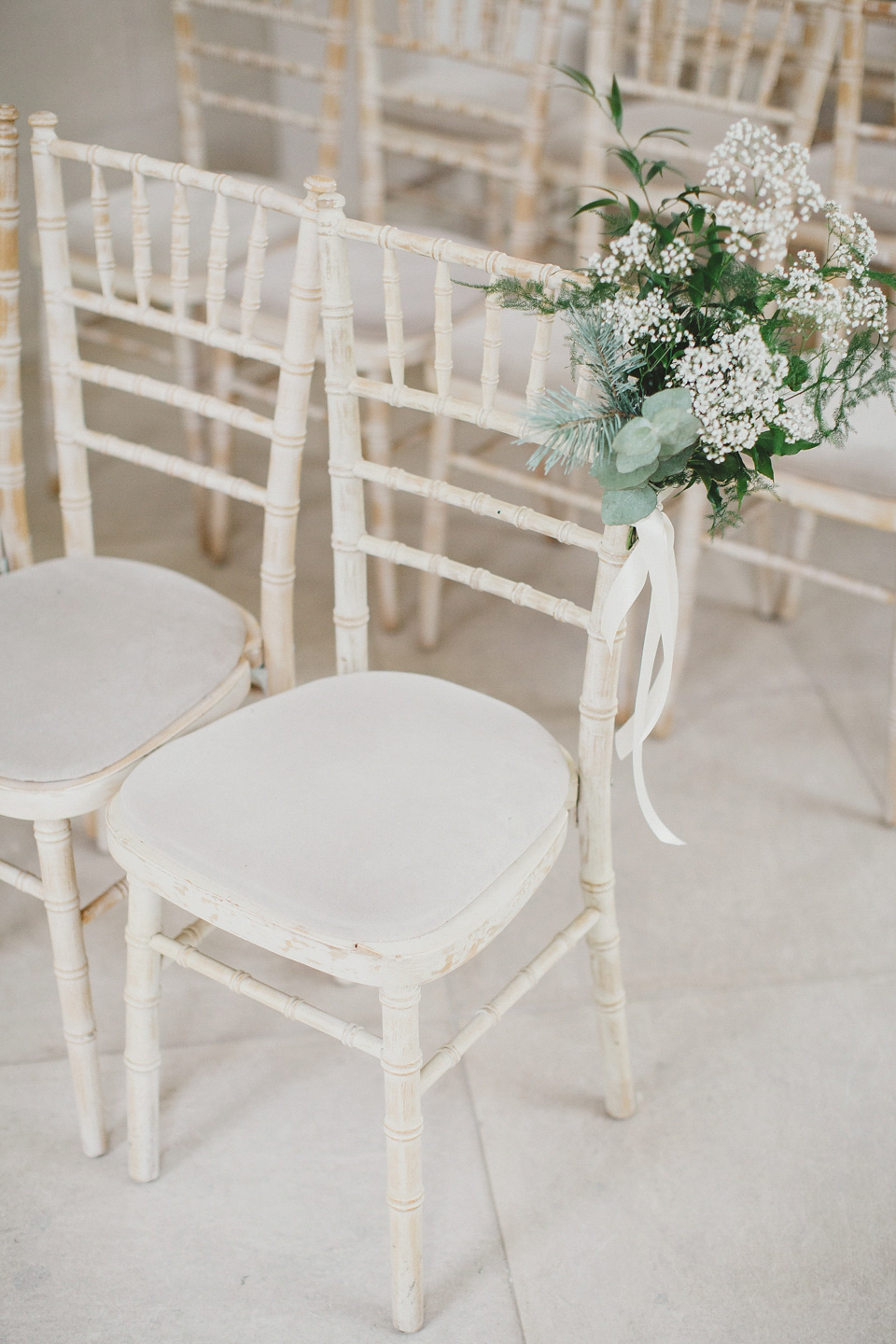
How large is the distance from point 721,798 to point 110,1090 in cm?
103

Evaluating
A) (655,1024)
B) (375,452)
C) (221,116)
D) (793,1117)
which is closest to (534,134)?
(375,452)

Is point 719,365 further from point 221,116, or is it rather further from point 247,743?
point 221,116

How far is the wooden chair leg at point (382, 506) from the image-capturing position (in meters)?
2.02

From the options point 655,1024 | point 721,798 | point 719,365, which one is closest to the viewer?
point 719,365

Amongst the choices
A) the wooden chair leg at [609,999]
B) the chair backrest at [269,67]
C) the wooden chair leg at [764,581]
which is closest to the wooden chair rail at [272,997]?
the wooden chair leg at [609,999]

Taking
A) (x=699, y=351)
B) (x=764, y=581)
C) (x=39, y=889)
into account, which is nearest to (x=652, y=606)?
(x=699, y=351)

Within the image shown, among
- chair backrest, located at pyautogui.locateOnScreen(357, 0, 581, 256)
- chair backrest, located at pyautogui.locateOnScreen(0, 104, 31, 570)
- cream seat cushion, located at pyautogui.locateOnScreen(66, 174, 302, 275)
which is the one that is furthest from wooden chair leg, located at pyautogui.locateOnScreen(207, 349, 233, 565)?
chair backrest, located at pyautogui.locateOnScreen(0, 104, 31, 570)

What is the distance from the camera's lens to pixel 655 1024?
5.17 ft

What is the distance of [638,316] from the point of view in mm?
999

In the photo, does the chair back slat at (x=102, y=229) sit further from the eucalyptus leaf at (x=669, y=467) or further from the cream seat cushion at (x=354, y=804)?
the eucalyptus leaf at (x=669, y=467)

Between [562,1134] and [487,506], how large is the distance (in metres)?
0.76

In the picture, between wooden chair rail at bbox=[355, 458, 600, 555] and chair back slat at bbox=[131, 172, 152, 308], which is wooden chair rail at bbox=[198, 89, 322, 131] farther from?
wooden chair rail at bbox=[355, 458, 600, 555]

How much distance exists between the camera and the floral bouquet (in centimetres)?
99

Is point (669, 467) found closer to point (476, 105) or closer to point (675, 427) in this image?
point (675, 427)
